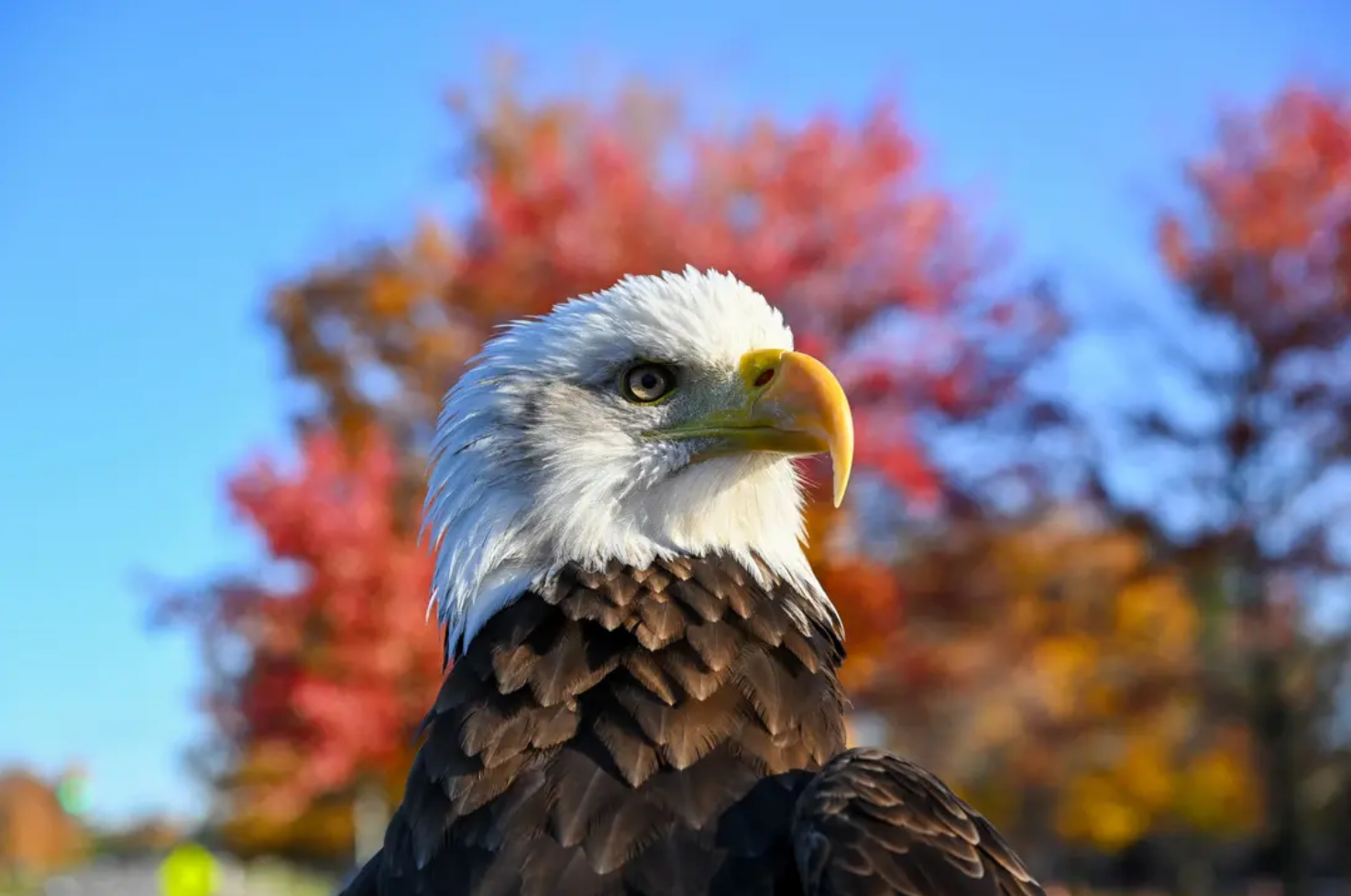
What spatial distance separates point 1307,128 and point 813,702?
17172 millimetres

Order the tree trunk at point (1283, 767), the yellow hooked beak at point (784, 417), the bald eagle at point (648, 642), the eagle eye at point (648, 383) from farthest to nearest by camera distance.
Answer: the tree trunk at point (1283, 767), the eagle eye at point (648, 383), the yellow hooked beak at point (784, 417), the bald eagle at point (648, 642)

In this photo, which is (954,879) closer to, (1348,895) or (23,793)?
(1348,895)

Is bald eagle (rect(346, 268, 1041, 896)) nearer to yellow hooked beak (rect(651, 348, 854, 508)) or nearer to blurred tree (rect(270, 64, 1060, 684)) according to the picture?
yellow hooked beak (rect(651, 348, 854, 508))

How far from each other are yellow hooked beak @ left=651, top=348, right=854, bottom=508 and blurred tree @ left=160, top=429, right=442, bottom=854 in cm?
886

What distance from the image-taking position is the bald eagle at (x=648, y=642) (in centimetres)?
221

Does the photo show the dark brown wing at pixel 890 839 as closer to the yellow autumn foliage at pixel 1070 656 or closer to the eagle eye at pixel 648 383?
the eagle eye at pixel 648 383

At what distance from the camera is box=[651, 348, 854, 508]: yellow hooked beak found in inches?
105

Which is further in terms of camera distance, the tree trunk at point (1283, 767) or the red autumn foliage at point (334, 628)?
the tree trunk at point (1283, 767)

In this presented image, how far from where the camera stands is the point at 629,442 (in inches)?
112

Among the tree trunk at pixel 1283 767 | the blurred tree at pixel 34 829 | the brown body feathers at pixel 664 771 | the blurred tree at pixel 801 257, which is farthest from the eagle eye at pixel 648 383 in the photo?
the blurred tree at pixel 34 829

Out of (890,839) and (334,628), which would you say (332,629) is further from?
(890,839)

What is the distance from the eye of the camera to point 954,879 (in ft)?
7.23

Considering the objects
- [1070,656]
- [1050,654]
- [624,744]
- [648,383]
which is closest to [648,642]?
[624,744]

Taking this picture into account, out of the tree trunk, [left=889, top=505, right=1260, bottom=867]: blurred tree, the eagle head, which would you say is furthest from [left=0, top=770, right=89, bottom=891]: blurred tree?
the eagle head
